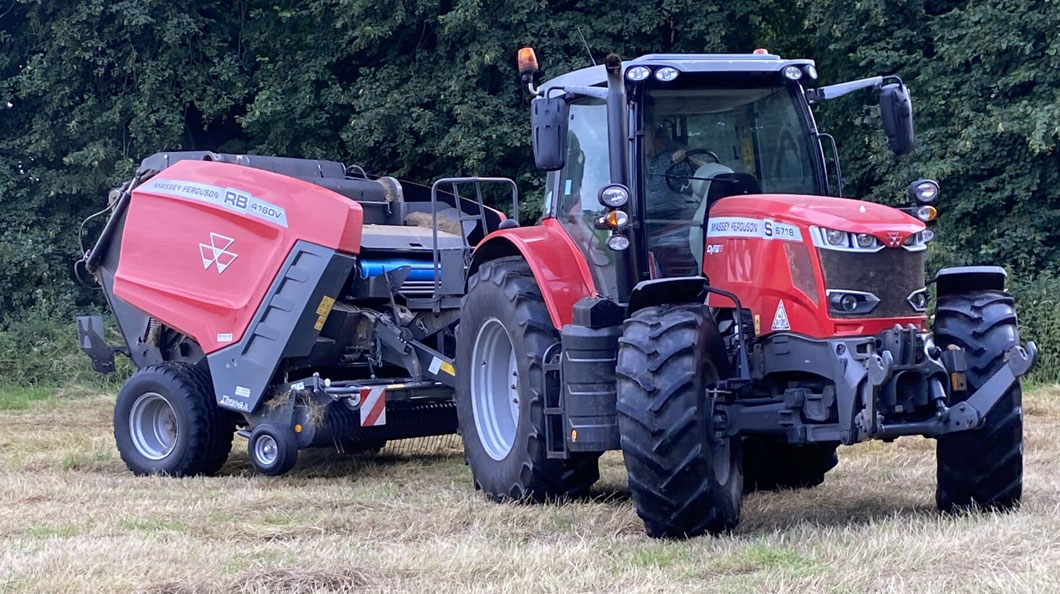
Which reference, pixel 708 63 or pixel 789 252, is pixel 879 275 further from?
pixel 708 63

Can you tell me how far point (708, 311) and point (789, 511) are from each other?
1414mm

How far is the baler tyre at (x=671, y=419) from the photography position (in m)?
5.65

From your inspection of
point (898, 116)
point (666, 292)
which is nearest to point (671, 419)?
point (666, 292)

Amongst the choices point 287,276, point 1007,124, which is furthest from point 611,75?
point 1007,124

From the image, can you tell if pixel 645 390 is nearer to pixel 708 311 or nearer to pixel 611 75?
pixel 708 311

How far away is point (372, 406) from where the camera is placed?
8555 millimetres

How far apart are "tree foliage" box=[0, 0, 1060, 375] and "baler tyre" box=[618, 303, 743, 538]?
29.2 feet

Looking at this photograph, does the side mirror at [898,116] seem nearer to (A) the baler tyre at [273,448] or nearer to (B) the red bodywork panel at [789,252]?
(B) the red bodywork panel at [789,252]

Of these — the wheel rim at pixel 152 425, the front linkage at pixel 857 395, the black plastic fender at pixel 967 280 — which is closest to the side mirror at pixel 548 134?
the front linkage at pixel 857 395

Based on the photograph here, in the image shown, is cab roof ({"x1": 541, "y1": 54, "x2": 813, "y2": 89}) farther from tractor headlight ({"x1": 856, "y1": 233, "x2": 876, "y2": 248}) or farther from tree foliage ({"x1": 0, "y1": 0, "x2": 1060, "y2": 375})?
tree foliage ({"x1": 0, "y1": 0, "x2": 1060, "y2": 375})

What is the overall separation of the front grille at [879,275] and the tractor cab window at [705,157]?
2.56 feet

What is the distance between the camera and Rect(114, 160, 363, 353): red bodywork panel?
8.63 metres

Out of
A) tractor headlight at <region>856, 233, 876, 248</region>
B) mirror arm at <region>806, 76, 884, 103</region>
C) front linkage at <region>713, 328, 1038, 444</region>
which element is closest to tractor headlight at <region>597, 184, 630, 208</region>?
front linkage at <region>713, 328, 1038, 444</region>

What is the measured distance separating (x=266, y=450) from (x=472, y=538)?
299cm
